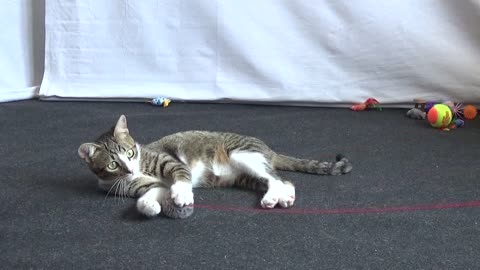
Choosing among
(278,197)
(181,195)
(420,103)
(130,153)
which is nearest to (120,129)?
(130,153)

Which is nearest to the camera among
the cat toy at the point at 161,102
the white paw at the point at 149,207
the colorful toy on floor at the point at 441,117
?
the white paw at the point at 149,207

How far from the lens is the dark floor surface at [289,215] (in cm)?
126

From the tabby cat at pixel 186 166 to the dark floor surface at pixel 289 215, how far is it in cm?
4

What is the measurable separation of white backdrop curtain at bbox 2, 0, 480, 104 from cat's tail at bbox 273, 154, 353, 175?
1049 millimetres

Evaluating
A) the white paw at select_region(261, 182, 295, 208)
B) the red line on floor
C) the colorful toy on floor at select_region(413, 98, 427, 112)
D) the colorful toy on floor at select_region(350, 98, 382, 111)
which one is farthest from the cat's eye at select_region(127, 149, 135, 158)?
the colorful toy on floor at select_region(413, 98, 427, 112)

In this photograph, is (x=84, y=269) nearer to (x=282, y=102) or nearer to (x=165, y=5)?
(x=282, y=102)

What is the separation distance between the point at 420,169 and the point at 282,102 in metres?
1.17

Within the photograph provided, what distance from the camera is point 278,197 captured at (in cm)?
Result: 151

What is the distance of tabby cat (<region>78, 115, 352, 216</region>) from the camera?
1.53m

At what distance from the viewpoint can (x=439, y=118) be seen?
230 centimetres

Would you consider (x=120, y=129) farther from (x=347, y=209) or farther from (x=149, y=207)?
(x=347, y=209)

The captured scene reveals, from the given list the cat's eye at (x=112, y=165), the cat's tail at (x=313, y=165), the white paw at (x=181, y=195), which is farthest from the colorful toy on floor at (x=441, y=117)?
the cat's eye at (x=112, y=165)

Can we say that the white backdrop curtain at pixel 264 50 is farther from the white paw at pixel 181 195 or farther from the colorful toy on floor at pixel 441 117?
the white paw at pixel 181 195

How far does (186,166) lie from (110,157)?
9.6 inches
